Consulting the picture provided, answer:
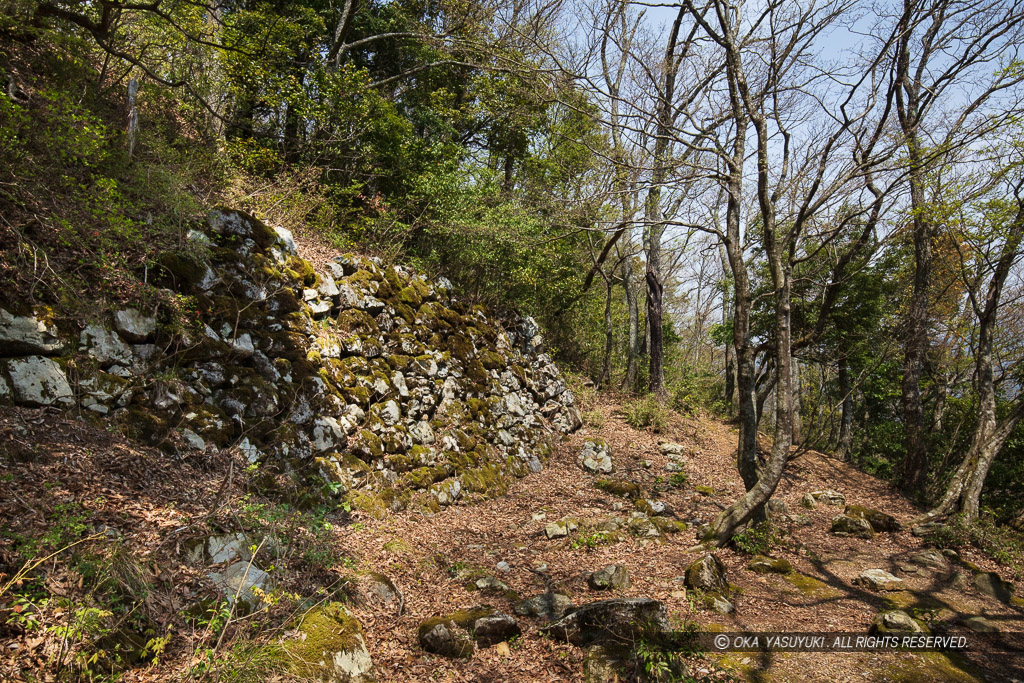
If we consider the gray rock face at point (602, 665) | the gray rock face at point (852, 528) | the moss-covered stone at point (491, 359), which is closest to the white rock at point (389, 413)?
the moss-covered stone at point (491, 359)

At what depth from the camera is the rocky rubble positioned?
447 centimetres

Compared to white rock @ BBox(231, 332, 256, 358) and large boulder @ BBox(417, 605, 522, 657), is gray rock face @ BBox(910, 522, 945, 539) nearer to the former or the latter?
large boulder @ BBox(417, 605, 522, 657)

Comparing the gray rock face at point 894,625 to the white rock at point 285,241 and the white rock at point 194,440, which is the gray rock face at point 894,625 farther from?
the white rock at point 285,241

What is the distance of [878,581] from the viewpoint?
5.67m

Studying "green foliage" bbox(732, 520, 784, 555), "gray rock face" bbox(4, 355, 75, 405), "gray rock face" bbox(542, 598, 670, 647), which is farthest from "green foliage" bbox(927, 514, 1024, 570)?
"gray rock face" bbox(4, 355, 75, 405)

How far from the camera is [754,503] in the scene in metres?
6.18

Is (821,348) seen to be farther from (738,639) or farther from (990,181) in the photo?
(738,639)

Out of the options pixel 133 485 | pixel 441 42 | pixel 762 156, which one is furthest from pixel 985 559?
pixel 441 42

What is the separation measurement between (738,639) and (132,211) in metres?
7.61

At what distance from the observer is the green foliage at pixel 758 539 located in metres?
6.26

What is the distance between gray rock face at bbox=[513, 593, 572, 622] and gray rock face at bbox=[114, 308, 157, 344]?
459 centimetres

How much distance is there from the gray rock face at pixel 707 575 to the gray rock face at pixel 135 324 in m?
6.19

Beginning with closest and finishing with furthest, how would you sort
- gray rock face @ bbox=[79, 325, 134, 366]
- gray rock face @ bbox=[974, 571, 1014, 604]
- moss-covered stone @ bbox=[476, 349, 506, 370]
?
gray rock face @ bbox=[79, 325, 134, 366]
gray rock face @ bbox=[974, 571, 1014, 604]
moss-covered stone @ bbox=[476, 349, 506, 370]

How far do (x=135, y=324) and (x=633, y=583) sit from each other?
579cm
